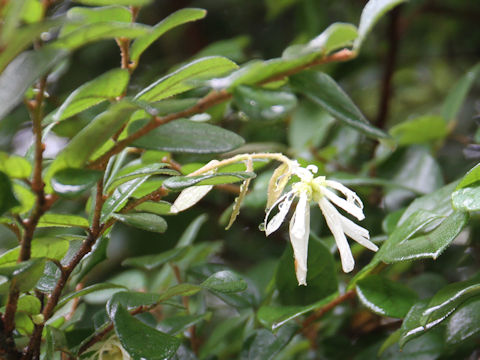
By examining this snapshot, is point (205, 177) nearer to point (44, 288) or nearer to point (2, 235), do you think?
point (44, 288)

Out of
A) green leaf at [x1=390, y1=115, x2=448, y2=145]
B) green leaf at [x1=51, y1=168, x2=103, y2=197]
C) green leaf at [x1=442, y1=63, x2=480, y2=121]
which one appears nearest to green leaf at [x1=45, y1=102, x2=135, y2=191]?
green leaf at [x1=51, y1=168, x2=103, y2=197]

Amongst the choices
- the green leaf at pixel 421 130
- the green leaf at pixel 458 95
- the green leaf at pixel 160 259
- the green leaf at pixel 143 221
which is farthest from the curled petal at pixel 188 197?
the green leaf at pixel 458 95

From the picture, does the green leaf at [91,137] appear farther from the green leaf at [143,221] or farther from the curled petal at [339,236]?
the curled petal at [339,236]

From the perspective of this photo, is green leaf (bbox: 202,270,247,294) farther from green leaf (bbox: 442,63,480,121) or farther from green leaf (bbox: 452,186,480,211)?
green leaf (bbox: 442,63,480,121)

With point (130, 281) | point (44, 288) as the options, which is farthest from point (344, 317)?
point (44, 288)

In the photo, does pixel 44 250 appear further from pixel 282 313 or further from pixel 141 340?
pixel 282 313
